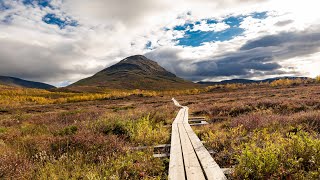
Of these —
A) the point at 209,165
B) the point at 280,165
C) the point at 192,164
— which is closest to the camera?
the point at 280,165

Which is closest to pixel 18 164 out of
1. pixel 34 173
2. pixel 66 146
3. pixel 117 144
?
pixel 34 173

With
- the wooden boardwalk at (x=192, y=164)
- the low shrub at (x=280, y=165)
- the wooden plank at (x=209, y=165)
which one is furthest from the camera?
the wooden boardwalk at (x=192, y=164)

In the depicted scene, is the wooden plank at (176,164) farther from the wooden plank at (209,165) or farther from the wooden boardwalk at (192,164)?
the wooden plank at (209,165)

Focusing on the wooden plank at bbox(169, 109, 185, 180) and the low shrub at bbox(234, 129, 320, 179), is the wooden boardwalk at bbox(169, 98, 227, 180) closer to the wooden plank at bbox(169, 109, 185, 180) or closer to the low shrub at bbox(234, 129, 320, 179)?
the wooden plank at bbox(169, 109, 185, 180)

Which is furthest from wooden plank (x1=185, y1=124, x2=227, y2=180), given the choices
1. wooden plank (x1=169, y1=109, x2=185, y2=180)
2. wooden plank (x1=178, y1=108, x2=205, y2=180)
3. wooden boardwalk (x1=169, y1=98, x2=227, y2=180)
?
wooden plank (x1=169, y1=109, x2=185, y2=180)

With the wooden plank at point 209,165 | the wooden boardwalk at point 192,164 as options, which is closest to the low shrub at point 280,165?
the wooden plank at point 209,165

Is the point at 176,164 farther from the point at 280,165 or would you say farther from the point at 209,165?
the point at 280,165

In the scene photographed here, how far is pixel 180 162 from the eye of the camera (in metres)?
6.36

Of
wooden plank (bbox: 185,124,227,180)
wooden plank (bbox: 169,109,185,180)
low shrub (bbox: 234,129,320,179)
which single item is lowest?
wooden plank (bbox: 169,109,185,180)

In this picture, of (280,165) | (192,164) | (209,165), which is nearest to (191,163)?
(192,164)

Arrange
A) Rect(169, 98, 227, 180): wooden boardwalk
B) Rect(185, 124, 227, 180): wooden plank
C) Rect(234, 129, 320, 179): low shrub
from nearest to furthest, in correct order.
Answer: Rect(234, 129, 320, 179): low shrub, Rect(185, 124, 227, 180): wooden plank, Rect(169, 98, 227, 180): wooden boardwalk

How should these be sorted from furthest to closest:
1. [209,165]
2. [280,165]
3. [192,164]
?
[192,164] → [209,165] → [280,165]

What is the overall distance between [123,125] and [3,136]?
5630 mm

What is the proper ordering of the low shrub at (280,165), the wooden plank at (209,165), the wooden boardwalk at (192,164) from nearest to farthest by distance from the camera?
1. the low shrub at (280,165)
2. the wooden plank at (209,165)
3. the wooden boardwalk at (192,164)
